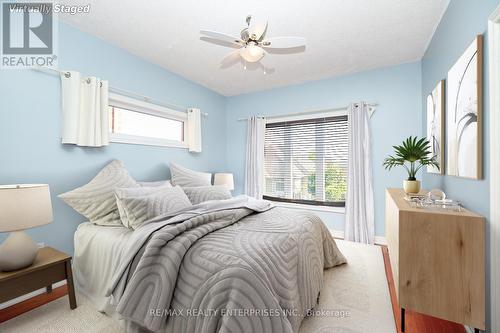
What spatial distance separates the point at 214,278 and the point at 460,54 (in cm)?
236

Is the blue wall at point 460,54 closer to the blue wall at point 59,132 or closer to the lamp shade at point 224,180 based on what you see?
the lamp shade at point 224,180

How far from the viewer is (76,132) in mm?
2277

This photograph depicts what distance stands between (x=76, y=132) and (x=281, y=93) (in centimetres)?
311

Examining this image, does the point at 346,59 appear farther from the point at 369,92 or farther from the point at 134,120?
the point at 134,120

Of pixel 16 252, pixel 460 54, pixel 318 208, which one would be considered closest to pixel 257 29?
pixel 460 54

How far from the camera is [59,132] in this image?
2.22 m

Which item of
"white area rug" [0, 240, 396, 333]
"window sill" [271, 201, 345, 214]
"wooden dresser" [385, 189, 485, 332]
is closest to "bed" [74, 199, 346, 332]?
"white area rug" [0, 240, 396, 333]

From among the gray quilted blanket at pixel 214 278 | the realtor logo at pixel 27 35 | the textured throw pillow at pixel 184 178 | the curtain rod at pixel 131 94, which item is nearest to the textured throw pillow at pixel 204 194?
the textured throw pillow at pixel 184 178

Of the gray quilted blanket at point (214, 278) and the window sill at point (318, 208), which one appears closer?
the gray quilted blanket at point (214, 278)

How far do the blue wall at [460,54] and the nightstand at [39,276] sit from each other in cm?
292

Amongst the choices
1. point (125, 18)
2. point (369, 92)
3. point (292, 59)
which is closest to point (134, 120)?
point (125, 18)

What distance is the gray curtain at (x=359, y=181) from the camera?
3.29 metres

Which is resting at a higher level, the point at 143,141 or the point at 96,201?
the point at 143,141

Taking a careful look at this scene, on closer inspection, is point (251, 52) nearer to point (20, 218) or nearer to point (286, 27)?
point (286, 27)
